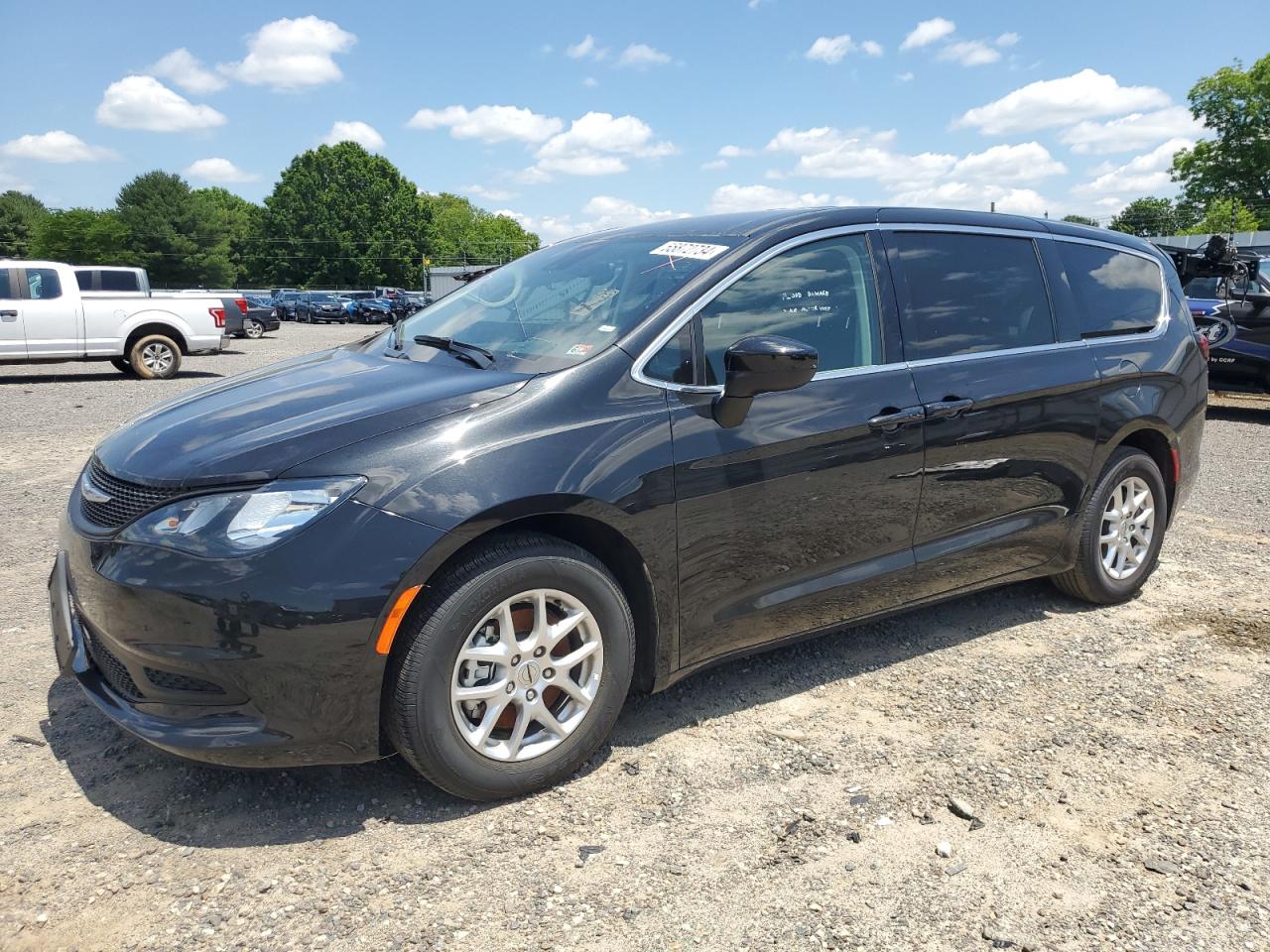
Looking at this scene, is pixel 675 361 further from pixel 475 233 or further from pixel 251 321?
pixel 475 233

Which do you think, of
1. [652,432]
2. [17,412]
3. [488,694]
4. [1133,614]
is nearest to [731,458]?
[652,432]

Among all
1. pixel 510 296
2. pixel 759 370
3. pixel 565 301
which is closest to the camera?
pixel 759 370

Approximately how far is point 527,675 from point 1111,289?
11.5 feet

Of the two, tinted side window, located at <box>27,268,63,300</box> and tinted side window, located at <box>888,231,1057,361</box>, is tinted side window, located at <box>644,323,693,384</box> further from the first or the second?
tinted side window, located at <box>27,268,63,300</box>

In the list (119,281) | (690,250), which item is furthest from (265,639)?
(119,281)

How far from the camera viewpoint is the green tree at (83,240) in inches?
2778

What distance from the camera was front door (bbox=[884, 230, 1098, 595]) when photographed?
3.73m

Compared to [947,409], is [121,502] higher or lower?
lower

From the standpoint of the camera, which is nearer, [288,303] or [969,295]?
[969,295]

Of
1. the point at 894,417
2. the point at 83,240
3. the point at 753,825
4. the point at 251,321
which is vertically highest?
the point at 83,240

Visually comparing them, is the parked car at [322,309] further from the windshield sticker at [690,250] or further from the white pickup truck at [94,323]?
the windshield sticker at [690,250]

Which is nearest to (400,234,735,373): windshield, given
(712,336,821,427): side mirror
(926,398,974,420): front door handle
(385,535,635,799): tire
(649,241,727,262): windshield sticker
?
(649,241,727,262): windshield sticker

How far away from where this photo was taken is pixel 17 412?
36.8ft

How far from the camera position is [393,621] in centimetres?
256
